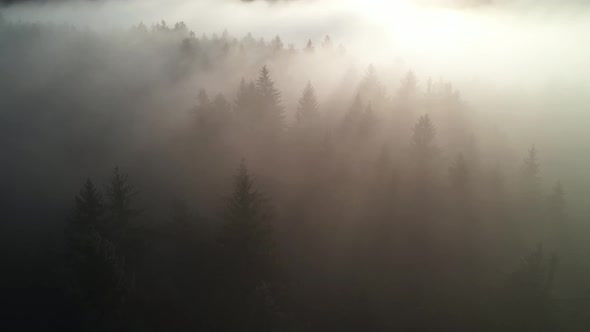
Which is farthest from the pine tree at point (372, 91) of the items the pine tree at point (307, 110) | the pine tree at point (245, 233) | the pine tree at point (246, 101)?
the pine tree at point (245, 233)

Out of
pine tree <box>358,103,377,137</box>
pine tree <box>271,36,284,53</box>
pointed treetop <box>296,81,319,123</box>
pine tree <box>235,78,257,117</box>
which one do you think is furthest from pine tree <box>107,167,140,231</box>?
pine tree <box>271,36,284,53</box>

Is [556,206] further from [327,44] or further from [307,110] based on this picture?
[327,44]

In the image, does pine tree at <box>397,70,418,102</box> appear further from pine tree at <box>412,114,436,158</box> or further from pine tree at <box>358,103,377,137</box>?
pine tree at <box>412,114,436,158</box>

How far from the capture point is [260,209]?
138 feet

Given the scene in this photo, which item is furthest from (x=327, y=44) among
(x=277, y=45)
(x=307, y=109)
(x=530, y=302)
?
(x=530, y=302)

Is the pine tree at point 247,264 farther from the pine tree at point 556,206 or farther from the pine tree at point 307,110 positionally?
the pine tree at point 556,206

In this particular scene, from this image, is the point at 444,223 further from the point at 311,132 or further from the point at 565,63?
the point at 565,63

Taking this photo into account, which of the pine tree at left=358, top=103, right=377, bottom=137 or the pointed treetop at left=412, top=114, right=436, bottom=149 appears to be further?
the pine tree at left=358, top=103, right=377, bottom=137

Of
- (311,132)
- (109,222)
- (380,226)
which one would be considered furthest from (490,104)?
(109,222)

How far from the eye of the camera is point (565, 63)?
19350cm

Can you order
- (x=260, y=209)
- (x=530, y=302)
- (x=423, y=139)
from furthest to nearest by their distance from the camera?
(x=423, y=139) → (x=260, y=209) → (x=530, y=302)

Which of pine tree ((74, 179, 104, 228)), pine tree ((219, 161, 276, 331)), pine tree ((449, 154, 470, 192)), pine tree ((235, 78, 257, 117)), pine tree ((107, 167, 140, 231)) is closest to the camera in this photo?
pine tree ((74, 179, 104, 228))

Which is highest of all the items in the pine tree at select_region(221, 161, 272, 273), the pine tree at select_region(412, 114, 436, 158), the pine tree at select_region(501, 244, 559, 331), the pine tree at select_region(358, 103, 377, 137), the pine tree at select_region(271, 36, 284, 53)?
the pine tree at select_region(271, 36, 284, 53)

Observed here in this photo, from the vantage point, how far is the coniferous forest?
33281 mm
